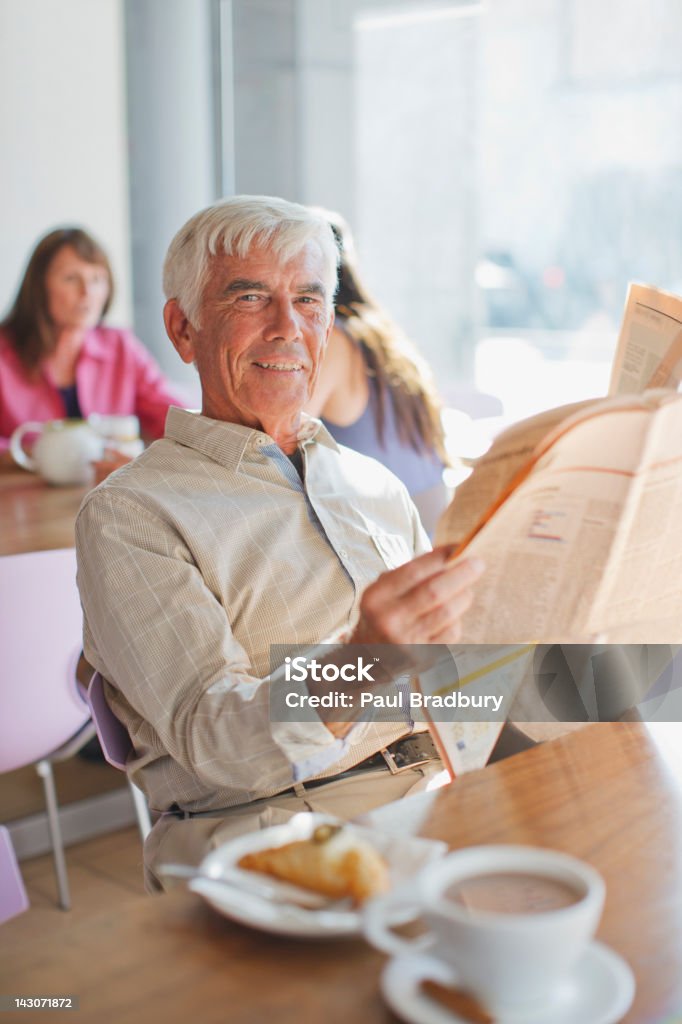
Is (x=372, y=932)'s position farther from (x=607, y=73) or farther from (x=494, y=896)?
(x=607, y=73)

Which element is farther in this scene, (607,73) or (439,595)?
(607,73)

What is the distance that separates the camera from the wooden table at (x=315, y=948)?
61 cm

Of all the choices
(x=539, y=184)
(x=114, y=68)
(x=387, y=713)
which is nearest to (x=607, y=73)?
(x=539, y=184)

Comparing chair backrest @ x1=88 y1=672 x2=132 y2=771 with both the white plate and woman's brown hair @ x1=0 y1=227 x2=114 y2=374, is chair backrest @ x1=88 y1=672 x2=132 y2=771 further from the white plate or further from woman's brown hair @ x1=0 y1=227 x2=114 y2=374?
woman's brown hair @ x1=0 y1=227 x2=114 y2=374

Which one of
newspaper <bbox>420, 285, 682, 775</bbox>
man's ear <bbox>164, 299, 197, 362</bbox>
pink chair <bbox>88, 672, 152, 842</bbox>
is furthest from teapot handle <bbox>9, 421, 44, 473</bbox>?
newspaper <bbox>420, 285, 682, 775</bbox>

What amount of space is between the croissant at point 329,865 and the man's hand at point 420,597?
0.67ft

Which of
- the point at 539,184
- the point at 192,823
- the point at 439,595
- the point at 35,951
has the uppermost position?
the point at 539,184

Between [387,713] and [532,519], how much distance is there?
0.45m

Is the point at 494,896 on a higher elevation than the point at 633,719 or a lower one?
higher

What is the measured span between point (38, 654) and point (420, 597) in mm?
1137

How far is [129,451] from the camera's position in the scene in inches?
102

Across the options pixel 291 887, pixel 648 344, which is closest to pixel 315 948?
pixel 291 887

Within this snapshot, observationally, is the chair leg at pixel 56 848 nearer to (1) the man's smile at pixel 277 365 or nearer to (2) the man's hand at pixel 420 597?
(1) the man's smile at pixel 277 365

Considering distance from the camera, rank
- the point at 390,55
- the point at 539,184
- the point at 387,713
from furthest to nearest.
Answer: the point at 390,55 < the point at 539,184 < the point at 387,713
